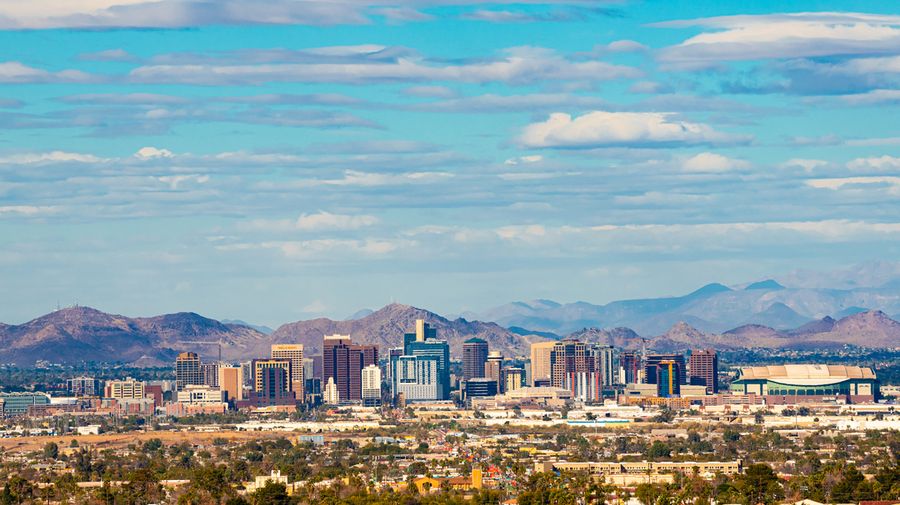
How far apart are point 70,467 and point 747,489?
78.5m

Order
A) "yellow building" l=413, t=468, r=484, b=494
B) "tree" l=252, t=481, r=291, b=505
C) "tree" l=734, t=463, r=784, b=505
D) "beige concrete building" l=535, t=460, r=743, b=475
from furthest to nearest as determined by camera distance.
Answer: "beige concrete building" l=535, t=460, r=743, b=475, "yellow building" l=413, t=468, r=484, b=494, "tree" l=734, t=463, r=784, b=505, "tree" l=252, t=481, r=291, b=505

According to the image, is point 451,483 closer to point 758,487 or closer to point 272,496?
point 272,496

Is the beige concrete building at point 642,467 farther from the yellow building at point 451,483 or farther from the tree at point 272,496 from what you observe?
the tree at point 272,496

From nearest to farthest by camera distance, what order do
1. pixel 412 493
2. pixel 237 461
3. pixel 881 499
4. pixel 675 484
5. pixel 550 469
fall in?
pixel 881 499 → pixel 412 493 → pixel 675 484 → pixel 550 469 → pixel 237 461

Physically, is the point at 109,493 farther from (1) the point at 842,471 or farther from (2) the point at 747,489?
(1) the point at 842,471

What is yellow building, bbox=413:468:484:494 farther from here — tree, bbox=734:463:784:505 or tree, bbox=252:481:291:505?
tree, bbox=734:463:784:505

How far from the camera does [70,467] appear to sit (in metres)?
198

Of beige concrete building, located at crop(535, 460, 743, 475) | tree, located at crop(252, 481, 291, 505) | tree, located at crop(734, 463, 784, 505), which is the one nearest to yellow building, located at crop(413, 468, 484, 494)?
beige concrete building, located at crop(535, 460, 743, 475)

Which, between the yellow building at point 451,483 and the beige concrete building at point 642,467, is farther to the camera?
the beige concrete building at point 642,467

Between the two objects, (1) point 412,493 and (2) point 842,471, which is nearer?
(1) point 412,493

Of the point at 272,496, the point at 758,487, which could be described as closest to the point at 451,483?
the point at 272,496

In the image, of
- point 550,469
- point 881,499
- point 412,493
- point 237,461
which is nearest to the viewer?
point 881,499

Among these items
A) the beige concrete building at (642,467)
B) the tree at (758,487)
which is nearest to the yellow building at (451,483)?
the beige concrete building at (642,467)

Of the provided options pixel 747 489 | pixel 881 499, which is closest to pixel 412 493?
pixel 747 489
